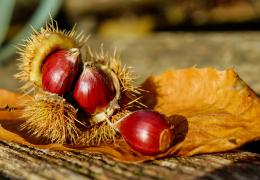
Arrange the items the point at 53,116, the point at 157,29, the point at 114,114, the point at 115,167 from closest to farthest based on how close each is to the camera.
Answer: the point at 115,167, the point at 53,116, the point at 114,114, the point at 157,29

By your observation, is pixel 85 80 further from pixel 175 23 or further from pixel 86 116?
pixel 175 23

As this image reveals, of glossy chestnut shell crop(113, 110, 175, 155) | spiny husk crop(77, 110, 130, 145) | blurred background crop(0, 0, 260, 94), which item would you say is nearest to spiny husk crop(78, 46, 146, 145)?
spiny husk crop(77, 110, 130, 145)

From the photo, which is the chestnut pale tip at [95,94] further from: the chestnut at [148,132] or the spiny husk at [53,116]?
the chestnut at [148,132]

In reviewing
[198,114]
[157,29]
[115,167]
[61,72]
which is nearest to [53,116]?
[61,72]

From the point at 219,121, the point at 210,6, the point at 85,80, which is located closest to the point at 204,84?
the point at 219,121

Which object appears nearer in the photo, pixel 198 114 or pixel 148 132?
pixel 148 132

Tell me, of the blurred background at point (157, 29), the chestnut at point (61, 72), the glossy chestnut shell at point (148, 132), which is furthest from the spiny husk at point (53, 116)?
the blurred background at point (157, 29)

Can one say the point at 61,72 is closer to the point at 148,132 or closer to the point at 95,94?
the point at 95,94
